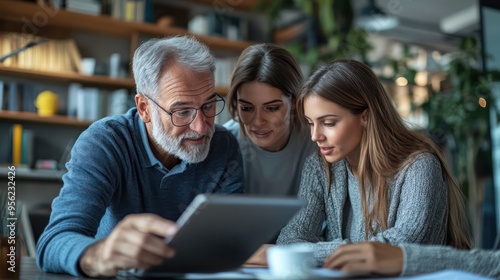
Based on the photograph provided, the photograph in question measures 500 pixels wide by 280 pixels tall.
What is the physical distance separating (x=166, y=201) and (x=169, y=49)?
1.39 feet

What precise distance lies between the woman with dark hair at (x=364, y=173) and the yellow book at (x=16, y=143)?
2.64 metres

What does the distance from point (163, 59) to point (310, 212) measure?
62 cm

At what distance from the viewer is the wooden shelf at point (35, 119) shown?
12.5ft

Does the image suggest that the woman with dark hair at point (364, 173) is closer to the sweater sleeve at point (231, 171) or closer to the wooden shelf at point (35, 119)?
the sweater sleeve at point (231, 171)

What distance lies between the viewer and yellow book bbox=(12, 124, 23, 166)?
3852 mm

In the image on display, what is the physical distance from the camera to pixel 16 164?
3854mm

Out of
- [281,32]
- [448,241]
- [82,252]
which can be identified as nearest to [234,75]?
[448,241]

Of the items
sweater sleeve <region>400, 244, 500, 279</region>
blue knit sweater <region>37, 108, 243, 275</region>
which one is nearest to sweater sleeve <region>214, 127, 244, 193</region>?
blue knit sweater <region>37, 108, 243, 275</region>

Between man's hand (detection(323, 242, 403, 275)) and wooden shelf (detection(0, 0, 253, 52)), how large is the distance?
10.2 feet

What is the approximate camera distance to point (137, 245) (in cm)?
96

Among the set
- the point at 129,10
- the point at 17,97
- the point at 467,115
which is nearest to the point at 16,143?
the point at 17,97

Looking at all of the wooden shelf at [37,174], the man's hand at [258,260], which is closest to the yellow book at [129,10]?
the wooden shelf at [37,174]

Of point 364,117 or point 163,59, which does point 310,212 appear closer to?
point 364,117

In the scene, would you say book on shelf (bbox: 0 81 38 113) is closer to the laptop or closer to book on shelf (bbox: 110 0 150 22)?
book on shelf (bbox: 110 0 150 22)
